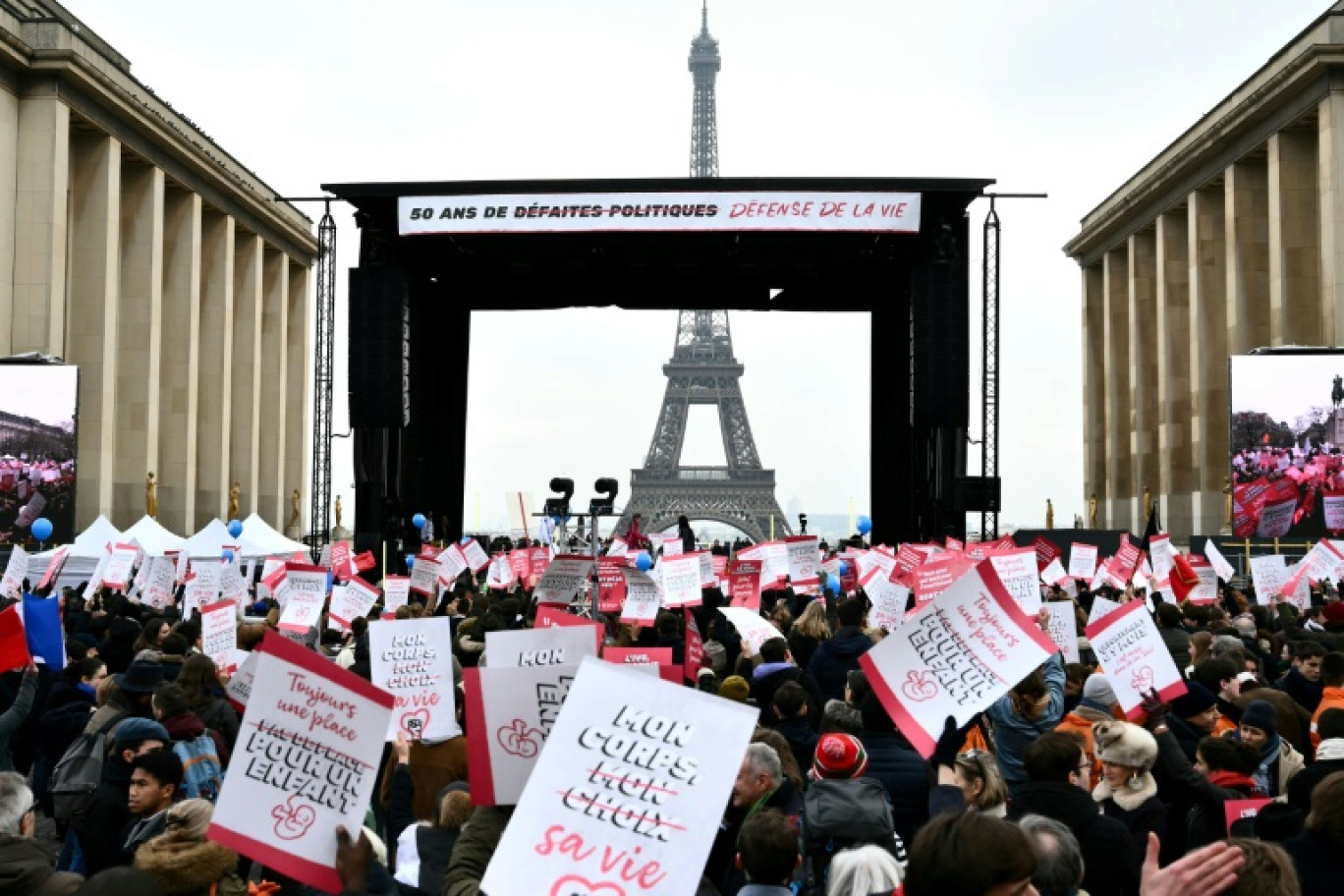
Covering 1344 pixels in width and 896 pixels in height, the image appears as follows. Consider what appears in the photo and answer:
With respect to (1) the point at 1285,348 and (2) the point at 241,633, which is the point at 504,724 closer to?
(2) the point at 241,633

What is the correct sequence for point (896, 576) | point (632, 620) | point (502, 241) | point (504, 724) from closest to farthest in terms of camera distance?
1. point (504, 724)
2. point (632, 620)
3. point (896, 576)
4. point (502, 241)

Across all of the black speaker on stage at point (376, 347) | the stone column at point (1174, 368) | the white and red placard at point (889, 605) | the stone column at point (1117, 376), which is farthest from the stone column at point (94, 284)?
the stone column at point (1117, 376)

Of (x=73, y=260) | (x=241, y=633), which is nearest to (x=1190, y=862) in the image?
(x=241, y=633)

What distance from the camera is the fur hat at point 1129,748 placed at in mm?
6363

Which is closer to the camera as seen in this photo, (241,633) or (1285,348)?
(241,633)

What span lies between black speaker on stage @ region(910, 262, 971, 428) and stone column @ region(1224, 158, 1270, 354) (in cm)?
2154

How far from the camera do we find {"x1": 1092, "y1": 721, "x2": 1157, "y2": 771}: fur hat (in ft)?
20.9

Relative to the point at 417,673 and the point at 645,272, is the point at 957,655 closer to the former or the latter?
the point at 417,673

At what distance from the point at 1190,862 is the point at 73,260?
42.4 meters

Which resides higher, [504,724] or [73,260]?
[73,260]

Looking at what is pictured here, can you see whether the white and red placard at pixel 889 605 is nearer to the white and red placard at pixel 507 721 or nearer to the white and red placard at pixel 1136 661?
the white and red placard at pixel 1136 661

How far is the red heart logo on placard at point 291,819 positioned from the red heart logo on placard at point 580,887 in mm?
1144

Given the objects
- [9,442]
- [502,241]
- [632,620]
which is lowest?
[632,620]

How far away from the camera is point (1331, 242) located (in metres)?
40.6
